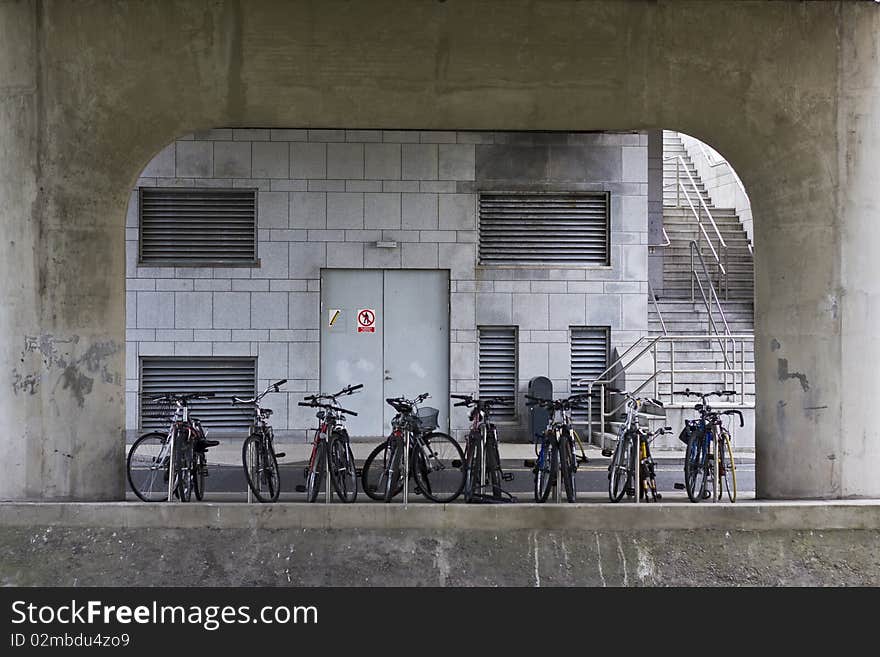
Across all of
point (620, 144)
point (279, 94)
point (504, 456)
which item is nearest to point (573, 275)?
point (620, 144)

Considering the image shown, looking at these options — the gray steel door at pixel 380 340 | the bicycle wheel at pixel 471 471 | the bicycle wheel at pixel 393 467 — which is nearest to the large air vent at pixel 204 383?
the gray steel door at pixel 380 340

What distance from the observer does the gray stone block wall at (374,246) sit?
1766 cm

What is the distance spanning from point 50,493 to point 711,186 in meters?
18.6

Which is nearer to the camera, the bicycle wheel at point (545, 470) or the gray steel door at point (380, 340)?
the bicycle wheel at point (545, 470)

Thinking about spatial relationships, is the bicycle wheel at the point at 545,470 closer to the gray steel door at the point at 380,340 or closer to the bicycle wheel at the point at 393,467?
the bicycle wheel at the point at 393,467

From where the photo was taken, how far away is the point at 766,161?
33.0 ft

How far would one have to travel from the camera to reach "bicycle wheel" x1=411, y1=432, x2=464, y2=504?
1072 centimetres

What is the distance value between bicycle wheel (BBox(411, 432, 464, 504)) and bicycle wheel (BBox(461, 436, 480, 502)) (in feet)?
0.24

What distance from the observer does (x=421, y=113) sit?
33.0 ft

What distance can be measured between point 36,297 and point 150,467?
2723 mm

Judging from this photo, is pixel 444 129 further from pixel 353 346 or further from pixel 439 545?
pixel 353 346

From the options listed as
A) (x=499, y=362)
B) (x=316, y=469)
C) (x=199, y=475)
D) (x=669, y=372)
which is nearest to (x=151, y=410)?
(x=499, y=362)

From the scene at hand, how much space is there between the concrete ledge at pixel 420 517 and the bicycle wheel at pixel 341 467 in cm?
169

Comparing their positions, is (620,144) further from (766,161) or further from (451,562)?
(451,562)
